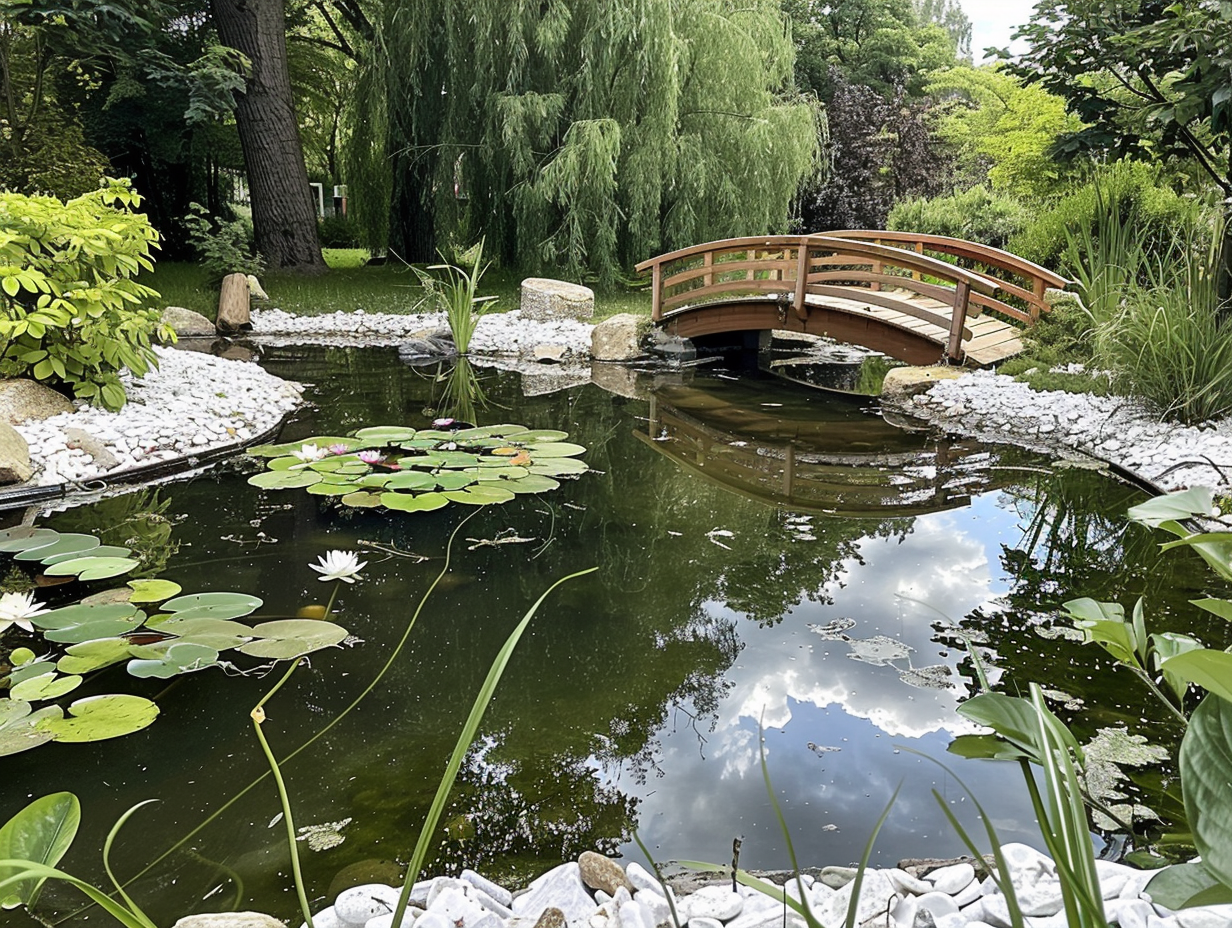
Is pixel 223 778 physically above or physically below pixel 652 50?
below

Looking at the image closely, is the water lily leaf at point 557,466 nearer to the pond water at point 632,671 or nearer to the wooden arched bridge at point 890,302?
the pond water at point 632,671

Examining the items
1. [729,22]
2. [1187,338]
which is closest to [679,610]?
[1187,338]

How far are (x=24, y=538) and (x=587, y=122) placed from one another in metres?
7.38

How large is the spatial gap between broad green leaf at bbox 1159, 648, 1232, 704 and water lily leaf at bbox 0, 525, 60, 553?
3.58 m

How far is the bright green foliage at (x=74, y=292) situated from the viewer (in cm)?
408

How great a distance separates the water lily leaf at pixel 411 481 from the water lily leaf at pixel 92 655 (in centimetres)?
152

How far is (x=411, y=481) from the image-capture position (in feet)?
13.1

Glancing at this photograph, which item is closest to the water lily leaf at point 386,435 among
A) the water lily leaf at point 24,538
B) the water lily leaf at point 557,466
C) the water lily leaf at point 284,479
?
the water lily leaf at point 284,479

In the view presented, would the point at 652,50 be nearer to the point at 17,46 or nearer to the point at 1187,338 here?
the point at 1187,338

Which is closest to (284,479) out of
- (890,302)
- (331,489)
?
(331,489)

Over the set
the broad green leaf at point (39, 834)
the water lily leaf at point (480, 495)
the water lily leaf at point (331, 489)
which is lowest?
the water lily leaf at point (331, 489)

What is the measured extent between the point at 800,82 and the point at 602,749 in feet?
65.9

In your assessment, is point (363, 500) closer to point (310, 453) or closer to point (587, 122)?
point (310, 453)

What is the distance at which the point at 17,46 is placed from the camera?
10820mm
